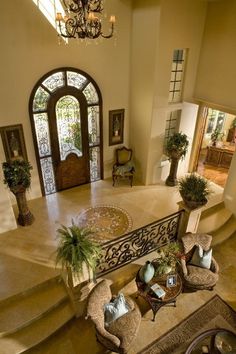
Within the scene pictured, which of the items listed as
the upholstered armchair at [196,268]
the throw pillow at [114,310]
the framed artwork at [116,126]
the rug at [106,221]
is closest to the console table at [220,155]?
the framed artwork at [116,126]

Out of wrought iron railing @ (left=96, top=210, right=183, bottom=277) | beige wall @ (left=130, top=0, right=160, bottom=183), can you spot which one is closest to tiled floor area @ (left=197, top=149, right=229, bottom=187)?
beige wall @ (left=130, top=0, right=160, bottom=183)

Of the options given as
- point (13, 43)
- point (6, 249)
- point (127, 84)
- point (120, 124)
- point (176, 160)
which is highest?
point (13, 43)

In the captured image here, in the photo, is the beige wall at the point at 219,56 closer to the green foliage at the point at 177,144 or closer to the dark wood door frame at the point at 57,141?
the green foliage at the point at 177,144

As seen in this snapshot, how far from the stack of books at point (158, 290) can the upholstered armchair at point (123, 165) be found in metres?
3.51

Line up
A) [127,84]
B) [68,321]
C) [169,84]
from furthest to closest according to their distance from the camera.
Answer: [127,84], [169,84], [68,321]

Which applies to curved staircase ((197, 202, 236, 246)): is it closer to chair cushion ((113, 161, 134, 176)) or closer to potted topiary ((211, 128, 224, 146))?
chair cushion ((113, 161, 134, 176))

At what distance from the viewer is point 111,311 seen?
3729 mm

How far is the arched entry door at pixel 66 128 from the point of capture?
5.81m

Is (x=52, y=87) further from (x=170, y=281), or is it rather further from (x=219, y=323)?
(x=219, y=323)

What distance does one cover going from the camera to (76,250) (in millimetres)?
3441

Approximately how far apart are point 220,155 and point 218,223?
337cm

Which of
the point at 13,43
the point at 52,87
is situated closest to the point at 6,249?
the point at 52,87

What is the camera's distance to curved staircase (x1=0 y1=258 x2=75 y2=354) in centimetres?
374

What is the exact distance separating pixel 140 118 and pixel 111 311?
4.78 metres
